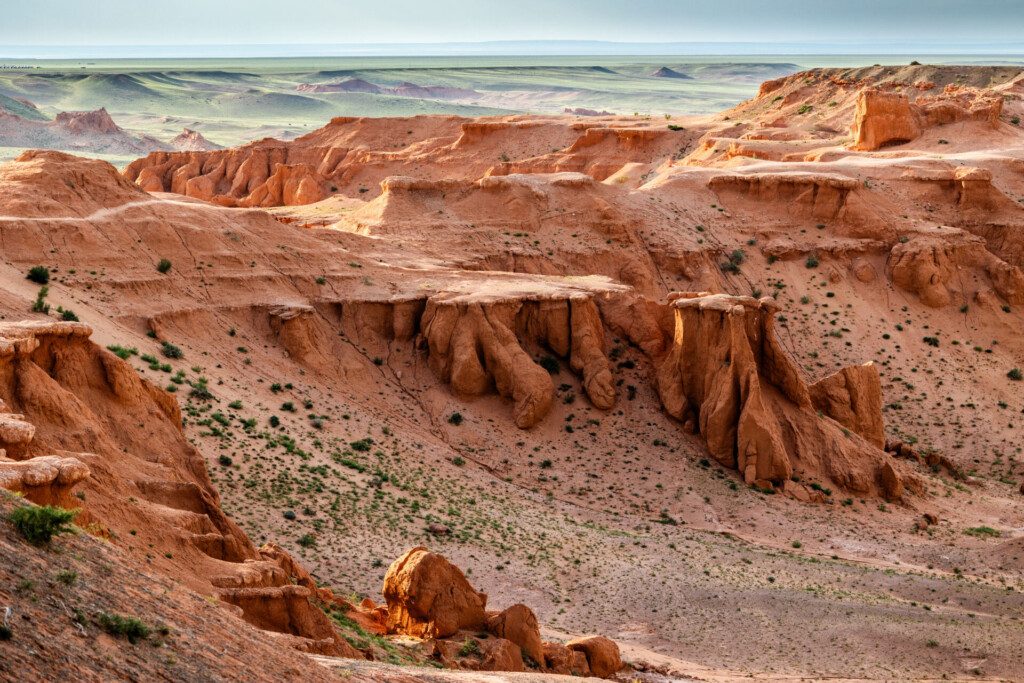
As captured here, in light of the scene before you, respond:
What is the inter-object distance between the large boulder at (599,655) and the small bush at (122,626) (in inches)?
470

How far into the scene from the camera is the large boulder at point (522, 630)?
22359 millimetres

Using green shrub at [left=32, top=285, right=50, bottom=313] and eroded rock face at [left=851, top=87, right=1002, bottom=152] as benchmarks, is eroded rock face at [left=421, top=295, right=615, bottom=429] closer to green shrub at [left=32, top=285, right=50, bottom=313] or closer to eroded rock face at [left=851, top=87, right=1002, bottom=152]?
green shrub at [left=32, top=285, right=50, bottom=313]

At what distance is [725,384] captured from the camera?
3856 cm

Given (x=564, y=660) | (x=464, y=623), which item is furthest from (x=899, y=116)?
(x=464, y=623)

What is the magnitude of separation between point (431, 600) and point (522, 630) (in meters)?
1.67

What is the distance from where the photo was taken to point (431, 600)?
22797 millimetres

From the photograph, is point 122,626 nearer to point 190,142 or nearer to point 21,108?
point 190,142

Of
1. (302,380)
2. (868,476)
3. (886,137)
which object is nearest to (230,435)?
(302,380)

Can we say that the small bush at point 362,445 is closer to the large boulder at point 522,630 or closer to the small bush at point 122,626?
the large boulder at point 522,630

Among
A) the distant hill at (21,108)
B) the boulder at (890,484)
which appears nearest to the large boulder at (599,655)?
the boulder at (890,484)

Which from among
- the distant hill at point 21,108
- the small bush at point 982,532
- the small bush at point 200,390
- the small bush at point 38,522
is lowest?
the small bush at point 982,532

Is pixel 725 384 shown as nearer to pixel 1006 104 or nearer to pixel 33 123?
pixel 1006 104

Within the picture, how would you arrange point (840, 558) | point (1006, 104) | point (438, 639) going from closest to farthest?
point (438, 639) < point (840, 558) < point (1006, 104)

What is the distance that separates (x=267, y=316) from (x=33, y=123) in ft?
413
